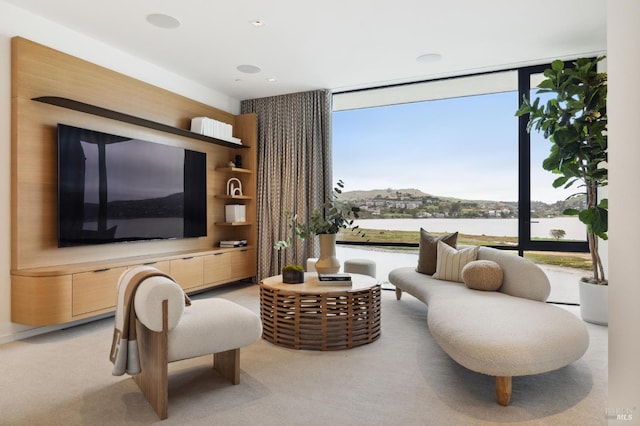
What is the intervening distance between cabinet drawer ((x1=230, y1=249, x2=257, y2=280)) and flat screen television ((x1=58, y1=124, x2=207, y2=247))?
0.54m

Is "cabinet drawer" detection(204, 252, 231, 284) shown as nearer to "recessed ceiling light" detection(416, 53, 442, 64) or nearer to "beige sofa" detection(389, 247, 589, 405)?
"beige sofa" detection(389, 247, 589, 405)

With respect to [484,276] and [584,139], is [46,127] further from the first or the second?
[584,139]

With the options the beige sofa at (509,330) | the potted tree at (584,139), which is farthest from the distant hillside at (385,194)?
the beige sofa at (509,330)

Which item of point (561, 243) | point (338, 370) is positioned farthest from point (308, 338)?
point (561, 243)

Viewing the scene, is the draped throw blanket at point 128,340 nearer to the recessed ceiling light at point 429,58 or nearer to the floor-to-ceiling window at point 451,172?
the recessed ceiling light at point 429,58

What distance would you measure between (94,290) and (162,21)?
2.38 metres

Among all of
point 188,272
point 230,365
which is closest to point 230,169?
point 188,272

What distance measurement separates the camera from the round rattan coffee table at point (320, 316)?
289 centimetres

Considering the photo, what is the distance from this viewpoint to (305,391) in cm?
221

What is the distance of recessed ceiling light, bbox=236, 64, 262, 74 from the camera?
453 cm

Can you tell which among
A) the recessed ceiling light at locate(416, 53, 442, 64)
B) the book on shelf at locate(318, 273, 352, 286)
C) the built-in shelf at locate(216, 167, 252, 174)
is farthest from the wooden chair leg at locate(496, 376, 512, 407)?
the built-in shelf at locate(216, 167, 252, 174)

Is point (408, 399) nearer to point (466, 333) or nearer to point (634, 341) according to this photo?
point (466, 333)

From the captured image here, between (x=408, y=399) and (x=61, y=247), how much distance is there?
9.91 feet

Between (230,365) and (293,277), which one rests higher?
(293,277)
